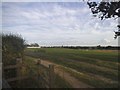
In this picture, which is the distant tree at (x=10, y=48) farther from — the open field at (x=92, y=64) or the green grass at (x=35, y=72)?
the open field at (x=92, y=64)

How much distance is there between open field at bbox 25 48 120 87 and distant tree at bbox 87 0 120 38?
35.5 inches

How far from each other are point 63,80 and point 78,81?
569 mm

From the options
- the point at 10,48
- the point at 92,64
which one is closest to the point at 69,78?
the point at 92,64

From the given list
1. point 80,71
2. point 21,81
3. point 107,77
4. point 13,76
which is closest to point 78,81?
point 80,71

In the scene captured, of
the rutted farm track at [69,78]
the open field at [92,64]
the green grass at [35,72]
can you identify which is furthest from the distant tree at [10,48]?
the open field at [92,64]

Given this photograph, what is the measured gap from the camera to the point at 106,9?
9.23 m

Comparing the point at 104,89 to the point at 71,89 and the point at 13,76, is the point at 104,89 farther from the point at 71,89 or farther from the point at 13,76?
the point at 13,76

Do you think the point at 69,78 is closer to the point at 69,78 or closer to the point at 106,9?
the point at 69,78

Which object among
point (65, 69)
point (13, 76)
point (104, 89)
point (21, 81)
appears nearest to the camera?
point (104, 89)

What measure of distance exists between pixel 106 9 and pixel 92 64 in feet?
5.71

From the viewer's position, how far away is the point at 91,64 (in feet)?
28.5

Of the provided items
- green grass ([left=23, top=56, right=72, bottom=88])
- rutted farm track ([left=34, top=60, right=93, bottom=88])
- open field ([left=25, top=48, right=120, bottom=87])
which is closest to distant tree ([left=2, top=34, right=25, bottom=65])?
green grass ([left=23, top=56, right=72, bottom=88])

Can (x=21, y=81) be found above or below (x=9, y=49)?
below

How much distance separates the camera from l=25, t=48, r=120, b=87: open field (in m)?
8.59
